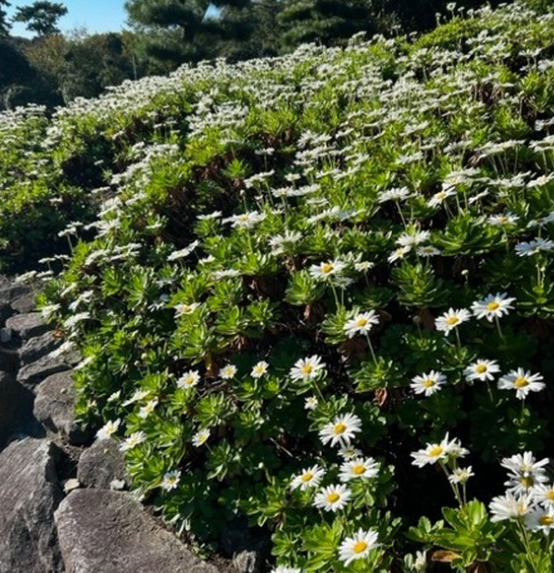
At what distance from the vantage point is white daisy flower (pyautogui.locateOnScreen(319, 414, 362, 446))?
2.23m

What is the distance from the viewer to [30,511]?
3391mm

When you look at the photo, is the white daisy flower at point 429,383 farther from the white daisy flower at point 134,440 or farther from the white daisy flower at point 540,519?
the white daisy flower at point 134,440

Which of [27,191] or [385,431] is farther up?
[27,191]

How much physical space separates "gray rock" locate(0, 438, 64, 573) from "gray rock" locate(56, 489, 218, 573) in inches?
6.2

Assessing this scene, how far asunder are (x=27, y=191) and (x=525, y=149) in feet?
17.5

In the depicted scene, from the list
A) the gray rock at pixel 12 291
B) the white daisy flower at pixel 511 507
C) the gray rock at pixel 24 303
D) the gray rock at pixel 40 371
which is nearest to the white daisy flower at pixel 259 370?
the white daisy flower at pixel 511 507

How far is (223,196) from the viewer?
203 inches

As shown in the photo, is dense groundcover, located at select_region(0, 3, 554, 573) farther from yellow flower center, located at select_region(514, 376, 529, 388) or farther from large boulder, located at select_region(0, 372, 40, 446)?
large boulder, located at select_region(0, 372, 40, 446)

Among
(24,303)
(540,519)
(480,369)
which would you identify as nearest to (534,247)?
(480,369)

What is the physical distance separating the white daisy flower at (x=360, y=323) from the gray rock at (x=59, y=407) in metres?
2.09

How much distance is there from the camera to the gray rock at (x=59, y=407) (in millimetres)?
3902

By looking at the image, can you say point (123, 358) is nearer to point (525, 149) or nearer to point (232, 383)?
point (232, 383)

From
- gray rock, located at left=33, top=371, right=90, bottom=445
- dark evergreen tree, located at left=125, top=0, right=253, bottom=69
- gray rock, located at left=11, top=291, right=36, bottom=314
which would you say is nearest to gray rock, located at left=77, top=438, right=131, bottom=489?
gray rock, located at left=33, top=371, right=90, bottom=445

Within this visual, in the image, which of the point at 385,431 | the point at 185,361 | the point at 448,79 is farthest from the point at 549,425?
the point at 448,79
